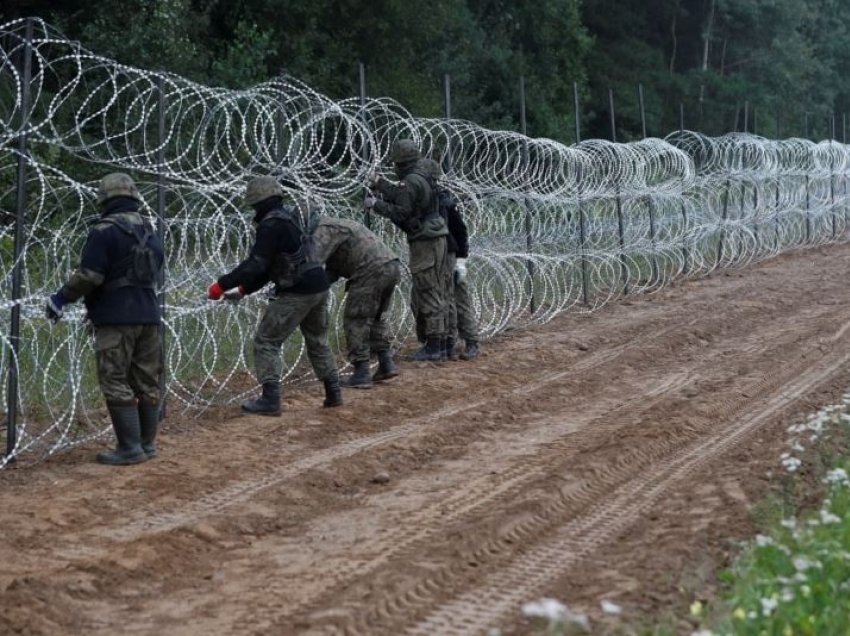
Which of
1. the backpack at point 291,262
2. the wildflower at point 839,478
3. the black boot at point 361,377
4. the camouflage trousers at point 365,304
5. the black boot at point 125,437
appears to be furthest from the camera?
the black boot at point 361,377

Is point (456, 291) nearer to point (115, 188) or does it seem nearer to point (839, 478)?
point (115, 188)

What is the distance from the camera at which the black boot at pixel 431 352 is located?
12624 millimetres

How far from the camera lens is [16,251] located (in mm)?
8156

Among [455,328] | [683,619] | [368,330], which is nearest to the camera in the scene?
[683,619]

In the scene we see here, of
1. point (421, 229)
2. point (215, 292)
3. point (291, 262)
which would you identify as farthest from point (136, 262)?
point (421, 229)

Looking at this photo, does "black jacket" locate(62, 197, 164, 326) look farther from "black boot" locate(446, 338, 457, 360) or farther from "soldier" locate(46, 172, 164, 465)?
"black boot" locate(446, 338, 457, 360)

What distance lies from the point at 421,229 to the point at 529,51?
87.6 feet

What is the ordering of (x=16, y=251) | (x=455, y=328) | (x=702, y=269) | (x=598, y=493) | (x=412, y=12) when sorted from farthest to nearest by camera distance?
(x=412, y=12) < (x=702, y=269) < (x=455, y=328) < (x=16, y=251) < (x=598, y=493)

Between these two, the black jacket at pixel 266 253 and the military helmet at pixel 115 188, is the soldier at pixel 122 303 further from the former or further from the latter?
the black jacket at pixel 266 253

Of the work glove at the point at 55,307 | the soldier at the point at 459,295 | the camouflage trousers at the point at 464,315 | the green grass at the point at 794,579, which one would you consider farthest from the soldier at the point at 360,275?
the green grass at the point at 794,579

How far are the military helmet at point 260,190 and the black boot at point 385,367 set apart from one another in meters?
2.31

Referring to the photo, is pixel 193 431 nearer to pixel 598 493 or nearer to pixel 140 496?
pixel 140 496

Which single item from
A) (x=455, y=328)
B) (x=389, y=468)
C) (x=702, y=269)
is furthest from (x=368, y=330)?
(x=702, y=269)

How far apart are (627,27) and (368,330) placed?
3650cm
